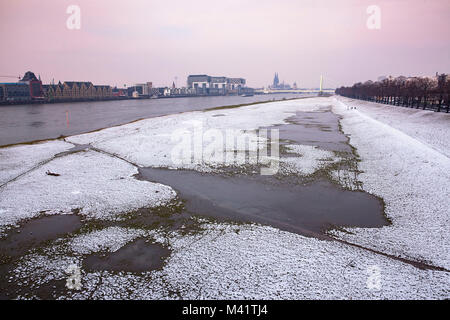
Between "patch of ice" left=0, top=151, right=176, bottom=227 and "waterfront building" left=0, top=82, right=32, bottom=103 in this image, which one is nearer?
"patch of ice" left=0, top=151, right=176, bottom=227

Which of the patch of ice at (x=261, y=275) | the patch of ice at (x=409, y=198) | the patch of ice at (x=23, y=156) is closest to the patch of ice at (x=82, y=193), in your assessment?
the patch of ice at (x=23, y=156)

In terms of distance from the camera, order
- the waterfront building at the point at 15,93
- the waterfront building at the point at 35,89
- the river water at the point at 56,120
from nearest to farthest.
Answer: the river water at the point at 56,120
the waterfront building at the point at 15,93
the waterfront building at the point at 35,89

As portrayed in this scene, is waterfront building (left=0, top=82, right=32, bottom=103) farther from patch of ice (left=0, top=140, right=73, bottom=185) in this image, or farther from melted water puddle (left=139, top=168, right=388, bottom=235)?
melted water puddle (left=139, top=168, right=388, bottom=235)

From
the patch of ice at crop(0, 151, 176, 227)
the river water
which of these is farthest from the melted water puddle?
the river water

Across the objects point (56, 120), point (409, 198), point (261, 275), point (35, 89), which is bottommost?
point (261, 275)

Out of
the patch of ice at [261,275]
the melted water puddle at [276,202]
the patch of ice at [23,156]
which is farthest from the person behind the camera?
the patch of ice at [23,156]

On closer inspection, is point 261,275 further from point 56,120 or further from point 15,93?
point 15,93

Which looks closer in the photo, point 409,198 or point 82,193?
point 409,198

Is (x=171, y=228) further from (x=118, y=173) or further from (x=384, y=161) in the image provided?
(x=384, y=161)

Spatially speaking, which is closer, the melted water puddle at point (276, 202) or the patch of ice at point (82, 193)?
the melted water puddle at point (276, 202)

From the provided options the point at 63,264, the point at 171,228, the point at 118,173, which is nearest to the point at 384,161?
the point at 171,228

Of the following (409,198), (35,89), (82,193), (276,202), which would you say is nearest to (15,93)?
(35,89)

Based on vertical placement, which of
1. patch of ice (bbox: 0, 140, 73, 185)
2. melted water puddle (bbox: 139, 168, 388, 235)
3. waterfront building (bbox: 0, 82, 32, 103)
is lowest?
melted water puddle (bbox: 139, 168, 388, 235)

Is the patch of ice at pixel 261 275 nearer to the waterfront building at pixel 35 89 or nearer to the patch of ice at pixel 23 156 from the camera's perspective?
the patch of ice at pixel 23 156
